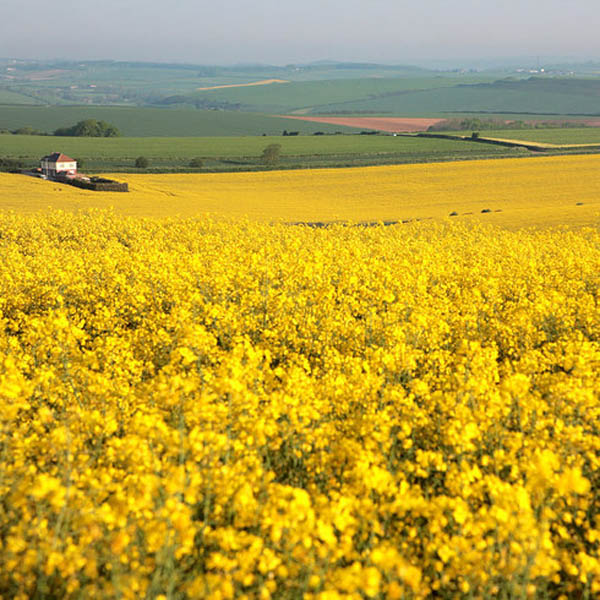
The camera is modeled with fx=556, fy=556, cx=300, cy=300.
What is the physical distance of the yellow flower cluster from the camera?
465 cm

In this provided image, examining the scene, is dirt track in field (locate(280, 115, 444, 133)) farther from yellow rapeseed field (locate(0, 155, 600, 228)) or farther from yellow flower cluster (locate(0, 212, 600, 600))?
yellow flower cluster (locate(0, 212, 600, 600))

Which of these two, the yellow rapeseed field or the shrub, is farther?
the shrub

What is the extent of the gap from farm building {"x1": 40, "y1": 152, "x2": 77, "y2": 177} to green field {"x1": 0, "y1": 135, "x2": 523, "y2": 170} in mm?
8055

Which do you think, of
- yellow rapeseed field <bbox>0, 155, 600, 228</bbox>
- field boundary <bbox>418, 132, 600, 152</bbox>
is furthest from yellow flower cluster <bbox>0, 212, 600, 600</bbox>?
field boundary <bbox>418, 132, 600, 152</bbox>

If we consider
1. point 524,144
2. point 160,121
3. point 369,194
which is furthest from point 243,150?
point 160,121

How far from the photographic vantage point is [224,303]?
40.8ft

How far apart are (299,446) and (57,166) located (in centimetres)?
5500

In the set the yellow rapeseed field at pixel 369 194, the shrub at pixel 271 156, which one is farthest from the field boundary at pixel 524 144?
the shrub at pixel 271 156

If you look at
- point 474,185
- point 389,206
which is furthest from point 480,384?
point 474,185

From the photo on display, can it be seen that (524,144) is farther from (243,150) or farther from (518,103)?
(518,103)

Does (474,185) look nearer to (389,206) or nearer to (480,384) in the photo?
(389,206)

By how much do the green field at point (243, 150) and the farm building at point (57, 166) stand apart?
805cm

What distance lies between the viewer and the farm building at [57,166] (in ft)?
177

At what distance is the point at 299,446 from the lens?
265 inches
